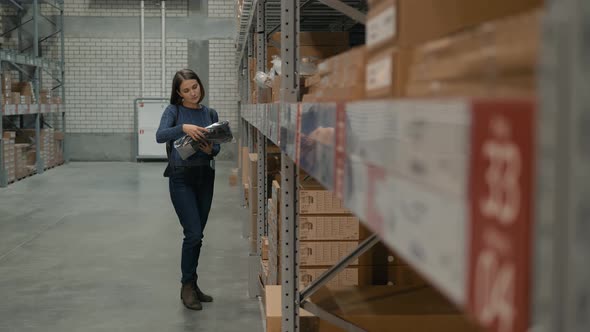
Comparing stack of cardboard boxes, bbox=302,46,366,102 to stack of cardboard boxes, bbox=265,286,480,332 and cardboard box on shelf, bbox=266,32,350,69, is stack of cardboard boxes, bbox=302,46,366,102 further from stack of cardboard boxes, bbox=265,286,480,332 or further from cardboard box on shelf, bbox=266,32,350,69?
cardboard box on shelf, bbox=266,32,350,69

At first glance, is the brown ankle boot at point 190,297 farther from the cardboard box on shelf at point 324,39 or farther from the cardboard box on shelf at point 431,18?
the cardboard box on shelf at point 431,18

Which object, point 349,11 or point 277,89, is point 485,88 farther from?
point 277,89

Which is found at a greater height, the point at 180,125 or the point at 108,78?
the point at 108,78

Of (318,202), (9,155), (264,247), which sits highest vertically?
Result: (318,202)

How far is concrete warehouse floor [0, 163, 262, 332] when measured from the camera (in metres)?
4.76

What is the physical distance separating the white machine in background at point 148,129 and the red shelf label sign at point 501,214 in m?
16.0

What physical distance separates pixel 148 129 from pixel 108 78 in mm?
1575

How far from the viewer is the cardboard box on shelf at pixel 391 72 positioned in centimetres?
104

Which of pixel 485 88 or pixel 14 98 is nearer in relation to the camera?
pixel 485 88

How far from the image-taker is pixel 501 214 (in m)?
0.60

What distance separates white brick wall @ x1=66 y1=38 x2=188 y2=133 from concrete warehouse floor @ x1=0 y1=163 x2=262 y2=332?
5.56m

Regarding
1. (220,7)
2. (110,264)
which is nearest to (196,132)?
(110,264)

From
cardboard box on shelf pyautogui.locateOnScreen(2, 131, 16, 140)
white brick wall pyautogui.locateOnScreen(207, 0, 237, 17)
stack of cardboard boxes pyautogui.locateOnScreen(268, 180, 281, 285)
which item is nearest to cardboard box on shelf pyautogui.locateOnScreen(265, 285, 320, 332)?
stack of cardboard boxes pyautogui.locateOnScreen(268, 180, 281, 285)

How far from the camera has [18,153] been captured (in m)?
12.8
